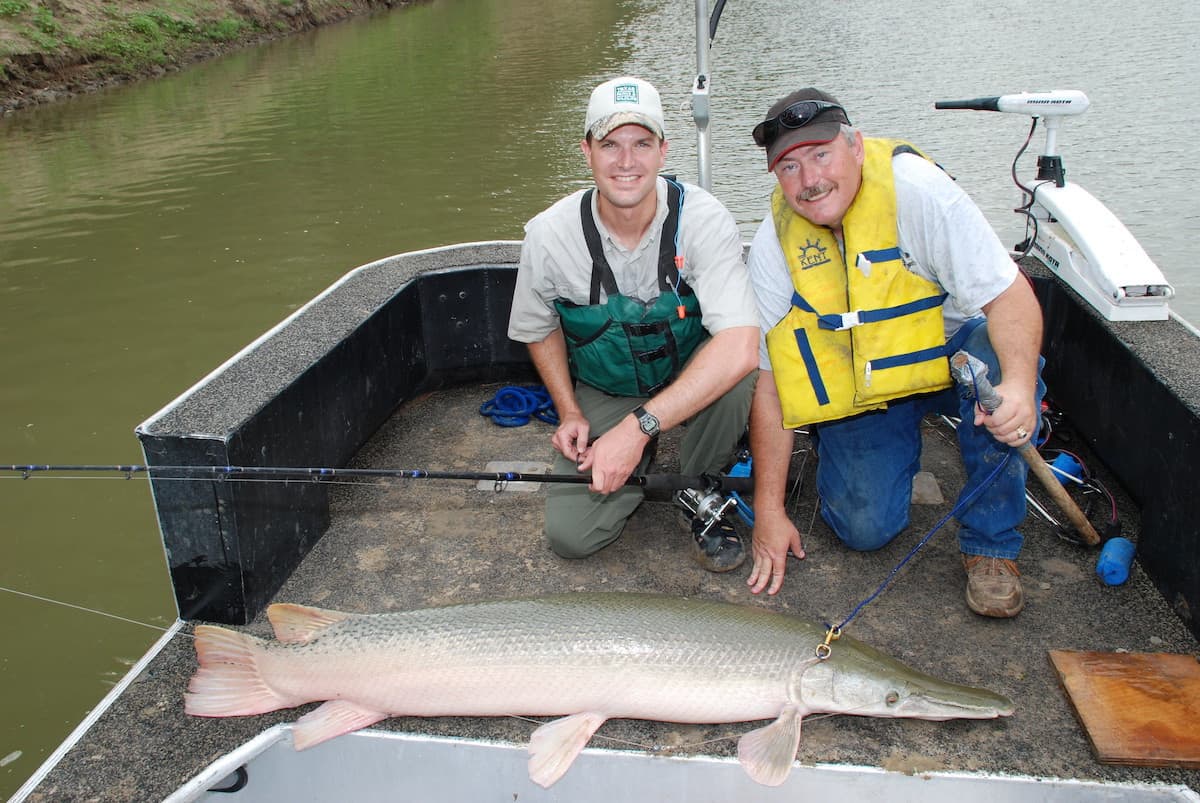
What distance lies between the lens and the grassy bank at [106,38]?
19531mm

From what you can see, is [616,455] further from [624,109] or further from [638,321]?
[624,109]

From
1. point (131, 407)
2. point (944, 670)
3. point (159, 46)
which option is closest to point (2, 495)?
point (131, 407)

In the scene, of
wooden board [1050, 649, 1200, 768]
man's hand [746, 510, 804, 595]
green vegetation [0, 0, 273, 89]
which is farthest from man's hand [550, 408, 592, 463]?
green vegetation [0, 0, 273, 89]

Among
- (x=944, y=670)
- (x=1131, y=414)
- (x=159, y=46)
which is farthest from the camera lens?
(x=159, y=46)

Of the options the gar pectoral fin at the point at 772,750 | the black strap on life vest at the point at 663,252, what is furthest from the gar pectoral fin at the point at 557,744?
the black strap on life vest at the point at 663,252

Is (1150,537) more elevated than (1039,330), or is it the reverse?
(1039,330)

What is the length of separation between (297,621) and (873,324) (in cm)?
216

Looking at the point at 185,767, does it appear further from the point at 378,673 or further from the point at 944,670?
the point at 944,670

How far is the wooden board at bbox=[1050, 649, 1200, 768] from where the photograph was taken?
2.52m

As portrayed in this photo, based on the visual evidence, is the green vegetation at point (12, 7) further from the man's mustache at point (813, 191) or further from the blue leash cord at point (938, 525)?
the blue leash cord at point (938, 525)

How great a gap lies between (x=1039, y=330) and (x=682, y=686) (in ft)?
5.35

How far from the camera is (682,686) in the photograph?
2729 mm

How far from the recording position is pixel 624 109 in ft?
11.4

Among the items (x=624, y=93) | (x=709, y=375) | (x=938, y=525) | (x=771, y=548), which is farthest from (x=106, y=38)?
(x=938, y=525)
